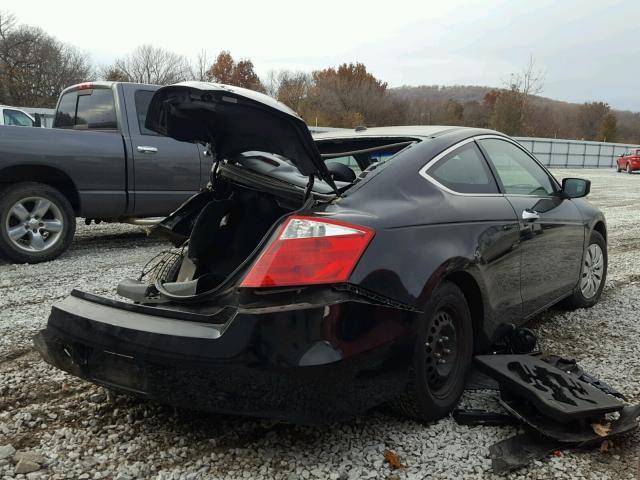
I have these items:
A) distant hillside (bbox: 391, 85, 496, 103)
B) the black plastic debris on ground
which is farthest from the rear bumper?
distant hillside (bbox: 391, 85, 496, 103)

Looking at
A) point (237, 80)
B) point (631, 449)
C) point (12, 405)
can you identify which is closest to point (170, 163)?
point (12, 405)

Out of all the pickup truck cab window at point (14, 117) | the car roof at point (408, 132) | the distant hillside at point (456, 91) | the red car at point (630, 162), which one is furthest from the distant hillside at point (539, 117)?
the car roof at point (408, 132)

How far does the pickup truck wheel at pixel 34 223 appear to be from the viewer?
5867 mm

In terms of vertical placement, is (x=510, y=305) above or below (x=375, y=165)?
below

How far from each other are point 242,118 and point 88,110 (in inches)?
203

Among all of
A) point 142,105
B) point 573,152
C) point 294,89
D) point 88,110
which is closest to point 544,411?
point 142,105

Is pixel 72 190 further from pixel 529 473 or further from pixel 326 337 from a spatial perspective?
pixel 529 473

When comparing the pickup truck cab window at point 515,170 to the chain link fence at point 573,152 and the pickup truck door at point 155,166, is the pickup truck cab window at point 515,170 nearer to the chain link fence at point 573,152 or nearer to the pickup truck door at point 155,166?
the pickup truck door at point 155,166

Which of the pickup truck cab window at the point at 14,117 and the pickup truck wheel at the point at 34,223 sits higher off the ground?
the pickup truck cab window at the point at 14,117

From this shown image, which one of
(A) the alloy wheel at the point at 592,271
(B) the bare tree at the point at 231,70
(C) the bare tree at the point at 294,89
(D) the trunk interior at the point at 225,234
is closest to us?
(D) the trunk interior at the point at 225,234

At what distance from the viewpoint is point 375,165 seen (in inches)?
111

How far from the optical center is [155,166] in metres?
6.75

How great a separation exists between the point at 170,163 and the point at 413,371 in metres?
5.15

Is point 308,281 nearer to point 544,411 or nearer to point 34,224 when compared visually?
point 544,411
